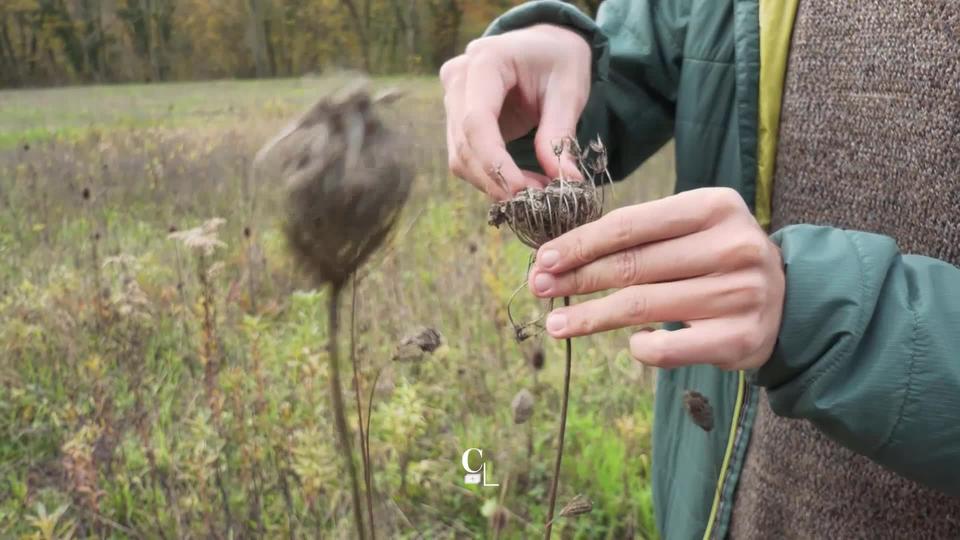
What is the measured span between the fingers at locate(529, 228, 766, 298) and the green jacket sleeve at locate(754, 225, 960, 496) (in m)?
0.10

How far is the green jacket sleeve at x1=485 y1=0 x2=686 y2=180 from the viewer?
3.40 feet

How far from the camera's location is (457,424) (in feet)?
6.55

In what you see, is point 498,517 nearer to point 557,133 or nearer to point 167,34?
point 557,133

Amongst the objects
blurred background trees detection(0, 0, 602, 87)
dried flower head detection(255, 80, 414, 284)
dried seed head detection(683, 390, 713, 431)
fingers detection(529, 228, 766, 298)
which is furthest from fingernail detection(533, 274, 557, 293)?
blurred background trees detection(0, 0, 602, 87)

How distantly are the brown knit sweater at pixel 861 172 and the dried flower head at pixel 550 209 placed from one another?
1.27ft

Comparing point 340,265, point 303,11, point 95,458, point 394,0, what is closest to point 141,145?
point 303,11

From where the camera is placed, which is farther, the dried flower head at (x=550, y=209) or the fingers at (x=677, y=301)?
the dried flower head at (x=550, y=209)

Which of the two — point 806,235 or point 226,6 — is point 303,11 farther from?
point 806,235

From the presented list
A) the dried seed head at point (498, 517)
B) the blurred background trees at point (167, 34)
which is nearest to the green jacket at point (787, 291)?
the dried seed head at point (498, 517)

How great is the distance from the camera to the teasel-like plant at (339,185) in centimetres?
56

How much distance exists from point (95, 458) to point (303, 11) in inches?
65.4

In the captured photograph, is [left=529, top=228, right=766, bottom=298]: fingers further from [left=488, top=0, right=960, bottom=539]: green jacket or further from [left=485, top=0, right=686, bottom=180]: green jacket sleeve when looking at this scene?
[left=485, top=0, right=686, bottom=180]: green jacket sleeve

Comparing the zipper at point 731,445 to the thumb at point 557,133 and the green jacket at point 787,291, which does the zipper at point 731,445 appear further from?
the thumb at point 557,133

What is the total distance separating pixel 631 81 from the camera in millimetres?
1148
